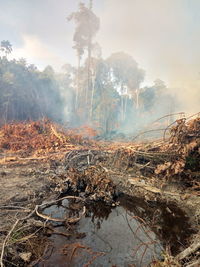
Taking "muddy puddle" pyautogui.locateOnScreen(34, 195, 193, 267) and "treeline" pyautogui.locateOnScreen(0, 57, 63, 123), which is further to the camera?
"treeline" pyautogui.locateOnScreen(0, 57, 63, 123)

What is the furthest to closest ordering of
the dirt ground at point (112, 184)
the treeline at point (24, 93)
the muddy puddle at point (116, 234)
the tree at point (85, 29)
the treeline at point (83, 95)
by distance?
1. the tree at point (85, 29)
2. the treeline at point (83, 95)
3. the treeline at point (24, 93)
4. the dirt ground at point (112, 184)
5. the muddy puddle at point (116, 234)

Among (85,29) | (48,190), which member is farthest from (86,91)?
(48,190)

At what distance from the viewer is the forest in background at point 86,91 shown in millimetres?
21453

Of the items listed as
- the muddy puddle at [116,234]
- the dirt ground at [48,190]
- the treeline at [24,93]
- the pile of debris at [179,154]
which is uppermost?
the treeline at [24,93]

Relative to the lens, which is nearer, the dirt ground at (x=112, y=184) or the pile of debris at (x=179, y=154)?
the dirt ground at (x=112, y=184)

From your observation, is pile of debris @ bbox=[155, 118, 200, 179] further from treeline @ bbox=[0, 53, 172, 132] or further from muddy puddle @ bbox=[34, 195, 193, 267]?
treeline @ bbox=[0, 53, 172, 132]

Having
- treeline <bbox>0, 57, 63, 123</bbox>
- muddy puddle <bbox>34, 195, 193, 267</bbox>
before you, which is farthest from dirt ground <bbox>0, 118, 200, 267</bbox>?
treeline <bbox>0, 57, 63, 123</bbox>

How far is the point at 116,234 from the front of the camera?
3672 millimetres

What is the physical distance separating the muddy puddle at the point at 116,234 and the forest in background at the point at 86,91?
16.6 meters

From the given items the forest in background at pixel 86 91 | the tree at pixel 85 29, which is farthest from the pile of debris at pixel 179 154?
the tree at pixel 85 29

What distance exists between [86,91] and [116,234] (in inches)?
1155

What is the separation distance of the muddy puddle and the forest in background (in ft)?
54.5

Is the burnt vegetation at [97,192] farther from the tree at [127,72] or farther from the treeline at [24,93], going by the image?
the tree at [127,72]

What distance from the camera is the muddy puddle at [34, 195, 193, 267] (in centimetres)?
295
